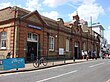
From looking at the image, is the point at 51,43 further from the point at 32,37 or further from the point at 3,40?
the point at 3,40

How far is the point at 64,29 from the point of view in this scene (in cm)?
3603

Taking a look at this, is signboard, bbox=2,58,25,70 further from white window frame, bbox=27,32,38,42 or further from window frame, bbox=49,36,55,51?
window frame, bbox=49,36,55,51

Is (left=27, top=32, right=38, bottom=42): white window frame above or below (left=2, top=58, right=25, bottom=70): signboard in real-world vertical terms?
above

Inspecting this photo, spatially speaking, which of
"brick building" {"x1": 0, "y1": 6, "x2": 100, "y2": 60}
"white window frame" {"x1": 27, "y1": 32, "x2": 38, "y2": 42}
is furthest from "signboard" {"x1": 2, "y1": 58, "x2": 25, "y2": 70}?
"white window frame" {"x1": 27, "y1": 32, "x2": 38, "y2": 42}

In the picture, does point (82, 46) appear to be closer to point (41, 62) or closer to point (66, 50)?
point (66, 50)

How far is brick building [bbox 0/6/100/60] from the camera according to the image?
2452cm

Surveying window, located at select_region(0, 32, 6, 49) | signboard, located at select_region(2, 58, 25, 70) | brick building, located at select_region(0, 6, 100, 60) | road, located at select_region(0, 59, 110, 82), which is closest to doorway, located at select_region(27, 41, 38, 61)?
brick building, located at select_region(0, 6, 100, 60)

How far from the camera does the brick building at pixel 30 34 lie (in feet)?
80.4

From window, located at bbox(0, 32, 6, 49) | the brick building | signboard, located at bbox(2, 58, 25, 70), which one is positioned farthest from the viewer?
window, located at bbox(0, 32, 6, 49)

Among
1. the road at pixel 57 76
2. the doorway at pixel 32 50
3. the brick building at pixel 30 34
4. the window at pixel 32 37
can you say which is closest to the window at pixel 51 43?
the brick building at pixel 30 34

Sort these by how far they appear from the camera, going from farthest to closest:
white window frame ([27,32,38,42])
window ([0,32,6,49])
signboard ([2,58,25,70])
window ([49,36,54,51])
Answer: window ([49,36,54,51]) < white window frame ([27,32,38,42]) < window ([0,32,6,49]) < signboard ([2,58,25,70])

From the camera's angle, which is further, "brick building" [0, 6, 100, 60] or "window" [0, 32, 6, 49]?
"window" [0, 32, 6, 49]

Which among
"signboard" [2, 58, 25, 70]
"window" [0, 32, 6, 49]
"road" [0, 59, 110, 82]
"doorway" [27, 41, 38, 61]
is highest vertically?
"window" [0, 32, 6, 49]

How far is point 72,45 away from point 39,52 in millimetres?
11846
